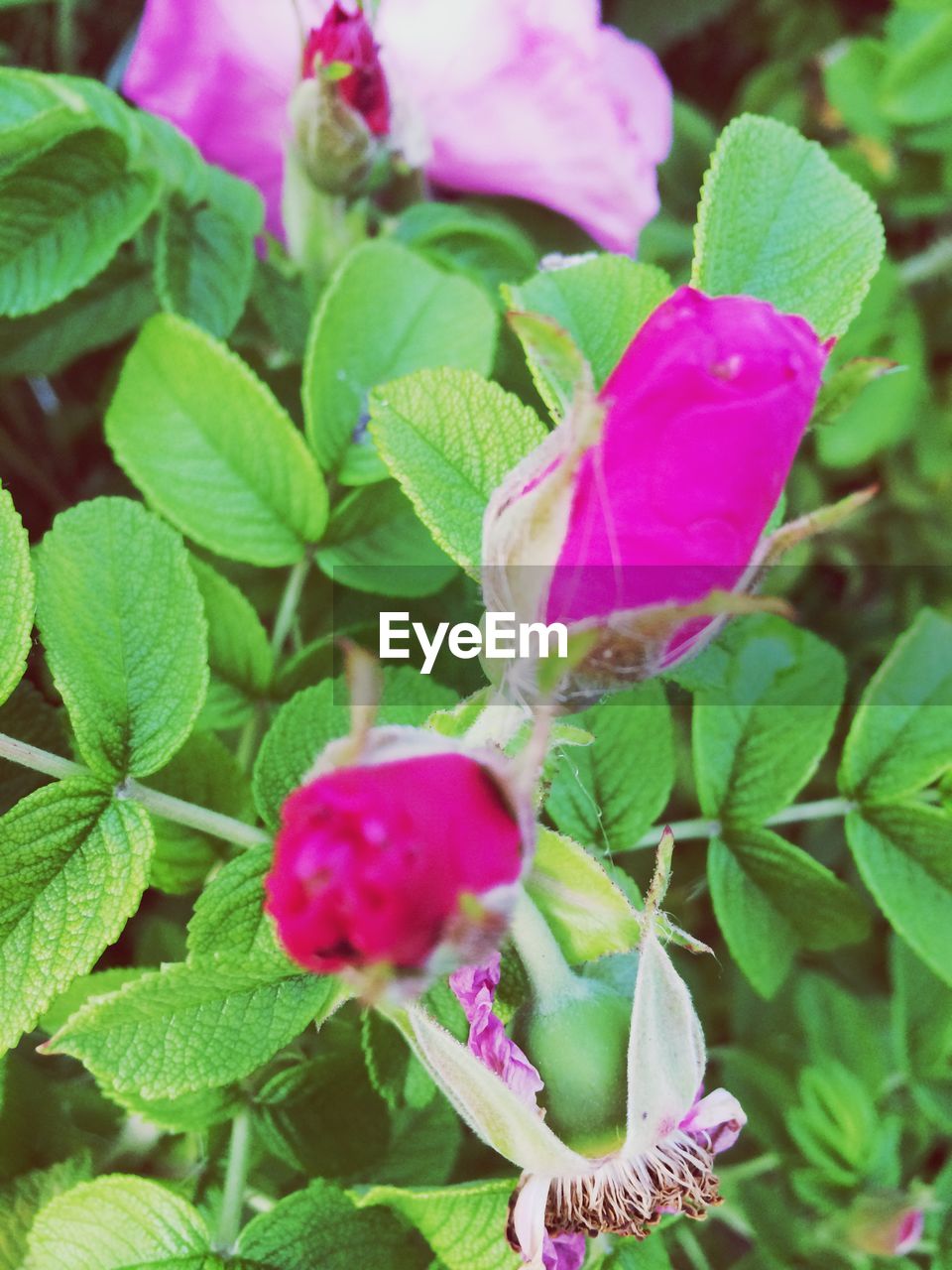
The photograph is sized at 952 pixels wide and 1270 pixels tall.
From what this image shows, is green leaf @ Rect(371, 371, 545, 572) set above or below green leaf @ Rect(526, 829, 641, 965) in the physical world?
above

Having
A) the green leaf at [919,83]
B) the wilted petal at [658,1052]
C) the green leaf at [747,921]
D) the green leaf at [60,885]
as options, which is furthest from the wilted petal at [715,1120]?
the green leaf at [919,83]

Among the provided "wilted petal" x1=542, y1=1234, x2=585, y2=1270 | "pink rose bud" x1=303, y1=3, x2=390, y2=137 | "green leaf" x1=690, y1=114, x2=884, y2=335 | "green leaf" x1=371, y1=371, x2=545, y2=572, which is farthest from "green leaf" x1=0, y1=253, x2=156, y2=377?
"wilted petal" x1=542, y1=1234, x2=585, y2=1270

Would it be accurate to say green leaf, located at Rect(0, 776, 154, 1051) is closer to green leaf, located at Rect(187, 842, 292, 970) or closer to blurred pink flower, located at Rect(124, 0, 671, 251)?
green leaf, located at Rect(187, 842, 292, 970)

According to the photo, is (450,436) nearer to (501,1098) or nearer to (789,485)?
(501,1098)

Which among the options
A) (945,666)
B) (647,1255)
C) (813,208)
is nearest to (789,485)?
(945,666)

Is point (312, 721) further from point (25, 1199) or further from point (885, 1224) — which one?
point (885, 1224)

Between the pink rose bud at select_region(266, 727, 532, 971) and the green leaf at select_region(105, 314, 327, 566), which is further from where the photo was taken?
the green leaf at select_region(105, 314, 327, 566)
